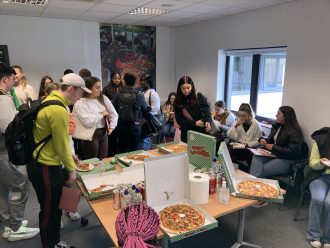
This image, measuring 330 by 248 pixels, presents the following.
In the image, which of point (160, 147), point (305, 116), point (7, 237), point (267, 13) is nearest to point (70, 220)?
point (7, 237)

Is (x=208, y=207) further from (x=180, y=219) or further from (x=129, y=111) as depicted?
(x=129, y=111)

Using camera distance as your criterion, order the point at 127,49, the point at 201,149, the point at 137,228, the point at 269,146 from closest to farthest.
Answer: the point at 137,228 → the point at 201,149 → the point at 269,146 → the point at 127,49

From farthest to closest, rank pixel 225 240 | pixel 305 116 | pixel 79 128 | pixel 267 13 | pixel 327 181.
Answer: pixel 267 13, pixel 305 116, pixel 79 128, pixel 327 181, pixel 225 240

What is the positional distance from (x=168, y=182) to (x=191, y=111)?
1.48m

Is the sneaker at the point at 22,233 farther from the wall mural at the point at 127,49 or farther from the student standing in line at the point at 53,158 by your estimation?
the wall mural at the point at 127,49

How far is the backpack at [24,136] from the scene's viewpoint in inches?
68.9

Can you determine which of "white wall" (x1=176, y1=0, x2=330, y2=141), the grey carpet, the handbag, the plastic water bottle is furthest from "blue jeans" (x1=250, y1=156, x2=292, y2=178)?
the handbag

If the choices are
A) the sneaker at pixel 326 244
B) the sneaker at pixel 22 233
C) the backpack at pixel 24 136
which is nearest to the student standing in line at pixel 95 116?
the sneaker at pixel 22 233

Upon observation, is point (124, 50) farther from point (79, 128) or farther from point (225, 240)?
point (225, 240)

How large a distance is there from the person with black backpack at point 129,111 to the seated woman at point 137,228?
2568mm

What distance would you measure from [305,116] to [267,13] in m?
1.60

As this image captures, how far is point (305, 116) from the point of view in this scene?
3510mm

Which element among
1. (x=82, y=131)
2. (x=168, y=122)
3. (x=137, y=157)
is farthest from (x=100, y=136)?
(x=168, y=122)

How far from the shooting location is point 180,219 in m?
1.54
